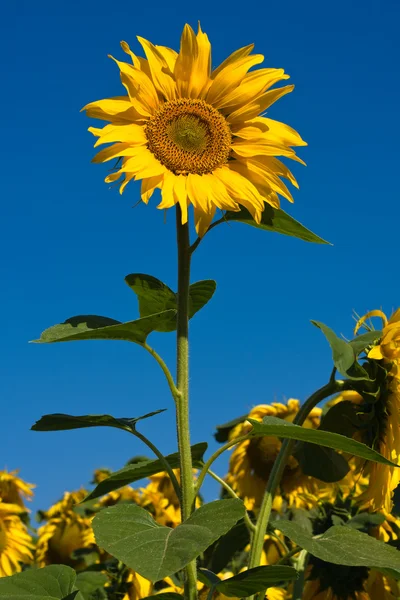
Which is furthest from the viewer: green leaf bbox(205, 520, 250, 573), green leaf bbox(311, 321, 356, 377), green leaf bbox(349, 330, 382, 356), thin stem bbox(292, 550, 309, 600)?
thin stem bbox(292, 550, 309, 600)

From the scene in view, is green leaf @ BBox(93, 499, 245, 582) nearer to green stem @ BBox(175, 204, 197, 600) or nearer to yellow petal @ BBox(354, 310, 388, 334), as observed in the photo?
green stem @ BBox(175, 204, 197, 600)

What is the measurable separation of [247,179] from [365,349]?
0.67m

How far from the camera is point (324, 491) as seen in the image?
389cm

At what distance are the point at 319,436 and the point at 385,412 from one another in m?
0.67

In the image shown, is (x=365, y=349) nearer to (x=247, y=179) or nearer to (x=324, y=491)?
(x=247, y=179)

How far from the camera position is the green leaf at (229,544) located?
2732 mm

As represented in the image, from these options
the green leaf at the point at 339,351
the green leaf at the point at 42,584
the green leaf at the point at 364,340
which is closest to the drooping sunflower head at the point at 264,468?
the green leaf at the point at 364,340

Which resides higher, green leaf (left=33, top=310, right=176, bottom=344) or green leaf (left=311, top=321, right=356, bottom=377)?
green leaf (left=33, top=310, right=176, bottom=344)

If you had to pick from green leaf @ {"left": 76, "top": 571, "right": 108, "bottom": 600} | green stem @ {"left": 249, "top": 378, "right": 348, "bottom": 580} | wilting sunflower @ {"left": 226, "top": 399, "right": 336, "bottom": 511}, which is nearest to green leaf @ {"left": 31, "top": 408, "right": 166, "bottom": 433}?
green stem @ {"left": 249, "top": 378, "right": 348, "bottom": 580}

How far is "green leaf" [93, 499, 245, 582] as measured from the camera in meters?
1.63

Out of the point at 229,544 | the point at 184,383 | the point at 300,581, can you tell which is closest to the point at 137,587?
the point at 300,581

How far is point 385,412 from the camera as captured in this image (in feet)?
8.29

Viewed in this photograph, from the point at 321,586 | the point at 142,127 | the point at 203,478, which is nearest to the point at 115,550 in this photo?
the point at 203,478

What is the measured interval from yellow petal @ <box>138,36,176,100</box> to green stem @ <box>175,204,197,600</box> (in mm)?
400
